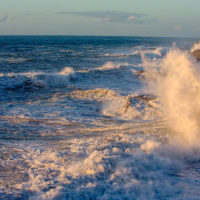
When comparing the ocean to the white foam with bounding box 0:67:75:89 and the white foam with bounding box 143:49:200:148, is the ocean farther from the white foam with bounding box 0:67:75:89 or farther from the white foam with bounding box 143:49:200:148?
the white foam with bounding box 0:67:75:89

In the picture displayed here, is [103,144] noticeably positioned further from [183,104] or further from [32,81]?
[32,81]

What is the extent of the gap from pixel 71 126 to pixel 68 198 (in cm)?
340

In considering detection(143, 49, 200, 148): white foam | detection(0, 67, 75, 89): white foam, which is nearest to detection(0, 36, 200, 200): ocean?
detection(143, 49, 200, 148): white foam

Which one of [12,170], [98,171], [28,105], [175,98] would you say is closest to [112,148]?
[98,171]

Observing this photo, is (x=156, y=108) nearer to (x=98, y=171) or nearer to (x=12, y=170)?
(x=98, y=171)

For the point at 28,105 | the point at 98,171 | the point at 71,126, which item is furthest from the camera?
the point at 28,105

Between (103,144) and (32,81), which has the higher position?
(32,81)

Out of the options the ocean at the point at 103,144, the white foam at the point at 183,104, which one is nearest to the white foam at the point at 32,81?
the ocean at the point at 103,144

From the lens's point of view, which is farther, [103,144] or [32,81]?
[32,81]

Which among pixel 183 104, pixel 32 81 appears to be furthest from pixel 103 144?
pixel 32 81

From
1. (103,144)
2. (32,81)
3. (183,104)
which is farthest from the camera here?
(32,81)

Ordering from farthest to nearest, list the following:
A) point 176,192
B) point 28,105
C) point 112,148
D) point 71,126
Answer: point 28,105 → point 71,126 → point 112,148 → point 176,192

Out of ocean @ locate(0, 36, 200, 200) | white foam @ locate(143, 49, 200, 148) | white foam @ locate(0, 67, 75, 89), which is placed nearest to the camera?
ocean @ locate(0, 36, 200, 200)

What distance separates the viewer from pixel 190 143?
5508 mm
